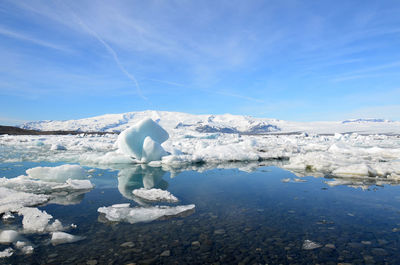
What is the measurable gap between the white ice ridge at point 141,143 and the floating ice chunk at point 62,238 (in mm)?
7358

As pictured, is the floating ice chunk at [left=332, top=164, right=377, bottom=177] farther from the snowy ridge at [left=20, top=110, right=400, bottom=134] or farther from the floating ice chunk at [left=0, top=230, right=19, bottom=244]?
the snowy ridge at [left=20, top=110, right=400, bottom=134]

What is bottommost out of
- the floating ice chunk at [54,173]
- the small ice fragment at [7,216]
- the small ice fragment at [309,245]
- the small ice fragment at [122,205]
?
the small ice fragment at [309,245]

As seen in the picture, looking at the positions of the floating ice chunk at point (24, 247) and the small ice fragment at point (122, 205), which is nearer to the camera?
the floating ice chunk at point (24, 247)

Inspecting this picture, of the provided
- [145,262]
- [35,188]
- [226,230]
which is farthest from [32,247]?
[35,188]

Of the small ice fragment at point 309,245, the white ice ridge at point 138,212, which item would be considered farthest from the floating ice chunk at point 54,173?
the small ice fragment at point 309,245

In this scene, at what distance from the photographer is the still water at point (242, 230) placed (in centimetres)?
280

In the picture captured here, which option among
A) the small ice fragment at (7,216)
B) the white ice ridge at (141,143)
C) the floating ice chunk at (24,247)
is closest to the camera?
the floating ice chunk at (24,247)

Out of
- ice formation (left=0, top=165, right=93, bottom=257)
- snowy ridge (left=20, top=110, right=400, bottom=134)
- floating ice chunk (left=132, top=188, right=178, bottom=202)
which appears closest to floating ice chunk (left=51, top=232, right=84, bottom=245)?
ice formation (left=0, top=165, right=93, bottom=257)

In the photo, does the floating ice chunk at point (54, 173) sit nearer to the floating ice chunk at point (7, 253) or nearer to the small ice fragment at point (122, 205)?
the small ice fragment at point (122, 205)

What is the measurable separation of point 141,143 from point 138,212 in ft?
23.9

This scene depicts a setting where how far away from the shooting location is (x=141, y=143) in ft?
36.8

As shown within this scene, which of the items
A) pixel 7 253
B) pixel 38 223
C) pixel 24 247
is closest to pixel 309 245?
pixel 24 247

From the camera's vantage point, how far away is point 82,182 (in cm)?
613

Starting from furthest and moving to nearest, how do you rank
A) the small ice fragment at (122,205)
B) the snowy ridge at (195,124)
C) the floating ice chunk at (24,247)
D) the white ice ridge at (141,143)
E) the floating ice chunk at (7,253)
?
the snowy ridge at (195,124) → the white ice ridge at (141,143) → the small ice fragment at (122,205) → the floating ice chunk at (24,247) → the floating ice chunk at (7,253)
